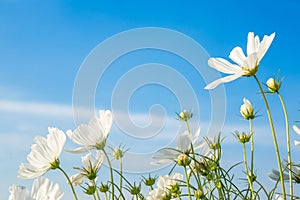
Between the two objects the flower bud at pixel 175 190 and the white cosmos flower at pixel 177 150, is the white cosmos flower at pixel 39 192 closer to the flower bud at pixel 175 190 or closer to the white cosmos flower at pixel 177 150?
the white cosmos flower at pixel 177 150

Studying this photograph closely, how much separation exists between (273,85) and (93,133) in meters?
0.44

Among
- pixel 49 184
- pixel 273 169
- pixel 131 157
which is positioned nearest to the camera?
pixel 49 184

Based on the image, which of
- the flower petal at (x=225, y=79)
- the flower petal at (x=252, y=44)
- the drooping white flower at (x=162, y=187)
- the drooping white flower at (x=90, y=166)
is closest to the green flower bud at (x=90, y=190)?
the drooping white flower at (x=90, y=166)

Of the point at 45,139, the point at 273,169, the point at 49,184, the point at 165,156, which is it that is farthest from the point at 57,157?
the point at 273,169

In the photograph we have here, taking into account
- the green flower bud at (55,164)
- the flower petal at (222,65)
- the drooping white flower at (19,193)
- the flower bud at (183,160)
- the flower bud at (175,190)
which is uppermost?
the flower petal at (222,65)

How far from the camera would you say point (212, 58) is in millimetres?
1099

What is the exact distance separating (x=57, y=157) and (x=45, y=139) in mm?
53

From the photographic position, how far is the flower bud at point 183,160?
1.15m

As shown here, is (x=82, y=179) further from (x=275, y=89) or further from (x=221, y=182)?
(x=275, y=89)

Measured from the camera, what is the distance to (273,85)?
109 centimetres

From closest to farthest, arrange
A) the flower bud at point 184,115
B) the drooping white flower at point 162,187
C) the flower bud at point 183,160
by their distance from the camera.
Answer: the flower bud at point 183,160 < the drooping white flower at point 162,187 < the flower bud at point 184,115

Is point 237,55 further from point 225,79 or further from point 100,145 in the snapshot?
point 100,145

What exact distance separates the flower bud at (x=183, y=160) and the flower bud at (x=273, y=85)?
261mm

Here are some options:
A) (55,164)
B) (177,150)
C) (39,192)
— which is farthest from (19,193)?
(177,150)
